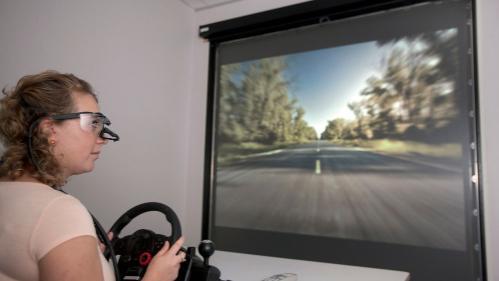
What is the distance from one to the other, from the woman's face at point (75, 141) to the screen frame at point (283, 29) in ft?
6.72

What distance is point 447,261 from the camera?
2211 mm

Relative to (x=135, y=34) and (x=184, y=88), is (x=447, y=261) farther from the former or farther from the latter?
(x=135, y=34)

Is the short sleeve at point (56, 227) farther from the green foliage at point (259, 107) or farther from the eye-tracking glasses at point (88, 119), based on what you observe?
the green foliage at point (259, 107)

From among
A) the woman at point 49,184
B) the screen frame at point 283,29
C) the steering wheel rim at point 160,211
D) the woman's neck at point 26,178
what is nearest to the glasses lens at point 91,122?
the woman at point 49,184

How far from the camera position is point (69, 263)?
0.80 meters

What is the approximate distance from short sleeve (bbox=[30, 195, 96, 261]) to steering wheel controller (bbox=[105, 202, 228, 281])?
30cm

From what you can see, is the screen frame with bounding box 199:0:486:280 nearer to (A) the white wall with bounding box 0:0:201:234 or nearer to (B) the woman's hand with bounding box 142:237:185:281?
(A) the white wall with bounding box 0:0:201:234

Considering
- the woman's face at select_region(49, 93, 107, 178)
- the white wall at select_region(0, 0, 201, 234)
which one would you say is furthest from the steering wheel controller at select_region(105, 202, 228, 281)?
the white wall at select_region(0, 0, 201, 234)

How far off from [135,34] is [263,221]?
1877 millimetres

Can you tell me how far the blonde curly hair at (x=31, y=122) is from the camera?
3.23 ft

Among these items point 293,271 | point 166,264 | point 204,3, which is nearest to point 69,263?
point 166,264

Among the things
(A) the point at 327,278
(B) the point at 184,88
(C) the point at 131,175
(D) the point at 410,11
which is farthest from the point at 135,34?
(A) the point at 327,278

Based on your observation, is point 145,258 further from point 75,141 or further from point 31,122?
point 31,122

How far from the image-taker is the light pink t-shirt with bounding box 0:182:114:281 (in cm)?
81
